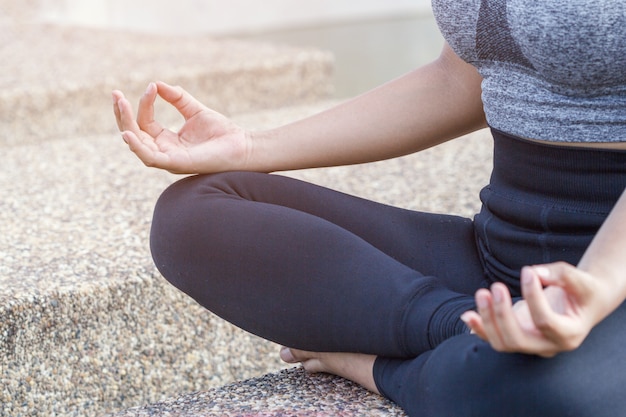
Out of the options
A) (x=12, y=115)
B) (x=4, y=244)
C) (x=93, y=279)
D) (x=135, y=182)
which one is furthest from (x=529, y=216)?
(x=12, y=115)

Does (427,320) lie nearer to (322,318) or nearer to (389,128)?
(322,318)

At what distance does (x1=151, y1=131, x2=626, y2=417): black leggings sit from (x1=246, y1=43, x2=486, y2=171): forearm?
76 millimetres

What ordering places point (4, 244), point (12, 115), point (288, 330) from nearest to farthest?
1. point (288, 330)
2. point (4, 244)
3. point (12, 115)

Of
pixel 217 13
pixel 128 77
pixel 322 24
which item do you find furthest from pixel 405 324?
pixel 322 24

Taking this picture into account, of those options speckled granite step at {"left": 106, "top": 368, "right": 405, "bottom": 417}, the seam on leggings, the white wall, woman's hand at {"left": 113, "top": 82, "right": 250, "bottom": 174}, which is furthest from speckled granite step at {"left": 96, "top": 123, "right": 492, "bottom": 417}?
the white wall

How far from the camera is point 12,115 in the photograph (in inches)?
129

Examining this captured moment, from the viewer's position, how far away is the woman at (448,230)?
100 cm

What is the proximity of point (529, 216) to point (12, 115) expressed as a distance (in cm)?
250

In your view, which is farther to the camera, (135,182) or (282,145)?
(135,182)

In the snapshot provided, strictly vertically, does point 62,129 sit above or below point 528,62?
below

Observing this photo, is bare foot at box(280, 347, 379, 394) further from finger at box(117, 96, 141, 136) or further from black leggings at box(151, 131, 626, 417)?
finger at box(117, 96, 141, 136)

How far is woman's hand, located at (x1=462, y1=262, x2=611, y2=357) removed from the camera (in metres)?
0.86

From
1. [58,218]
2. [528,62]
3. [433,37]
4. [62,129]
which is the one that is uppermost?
[528,62]

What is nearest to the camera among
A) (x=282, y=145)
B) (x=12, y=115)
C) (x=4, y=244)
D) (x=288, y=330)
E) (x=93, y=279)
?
(x=288, y=330)
